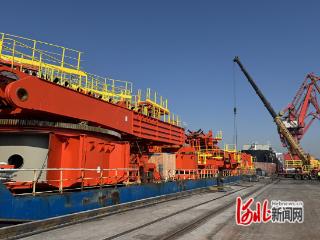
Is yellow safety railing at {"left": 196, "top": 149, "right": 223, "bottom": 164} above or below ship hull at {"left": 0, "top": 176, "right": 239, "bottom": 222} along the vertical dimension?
above

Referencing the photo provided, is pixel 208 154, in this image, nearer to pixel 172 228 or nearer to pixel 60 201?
pixel 172 228

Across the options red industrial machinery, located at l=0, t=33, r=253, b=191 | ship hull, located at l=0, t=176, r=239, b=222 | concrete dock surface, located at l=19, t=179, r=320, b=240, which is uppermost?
red industrial machinery, located at l=0, t=33, r=253, b=191

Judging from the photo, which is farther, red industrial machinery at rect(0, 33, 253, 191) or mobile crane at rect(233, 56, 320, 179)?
mobile crane at rect(233, 56, 320, 179)

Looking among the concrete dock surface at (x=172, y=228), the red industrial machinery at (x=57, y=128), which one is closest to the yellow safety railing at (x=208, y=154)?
the red industrial machinery at (x=57, y=128)

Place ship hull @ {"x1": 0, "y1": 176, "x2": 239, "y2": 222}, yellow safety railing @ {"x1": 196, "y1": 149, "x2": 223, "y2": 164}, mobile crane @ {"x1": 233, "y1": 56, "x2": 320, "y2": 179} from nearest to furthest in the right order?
ship hull @ {"x1": 0, "y1": 176, "x2": 239, "y2": 222}
yellow safety railing @ {"x1": 196, "y1": 149, "x2": 223, "y2": 164}
mobile crane @ {"x1": 233, "y1": 56, "x2": 320, "y2": 179}

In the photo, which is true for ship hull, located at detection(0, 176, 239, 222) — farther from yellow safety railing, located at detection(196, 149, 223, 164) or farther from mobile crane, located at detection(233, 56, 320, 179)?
mobile crane, located at detection(233, 56, 320, 179)

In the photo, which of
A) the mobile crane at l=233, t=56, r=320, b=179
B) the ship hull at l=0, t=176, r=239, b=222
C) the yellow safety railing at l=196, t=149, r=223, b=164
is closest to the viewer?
the ship hull at l=0, t=176, r=239, b=222

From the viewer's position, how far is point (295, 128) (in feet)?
205

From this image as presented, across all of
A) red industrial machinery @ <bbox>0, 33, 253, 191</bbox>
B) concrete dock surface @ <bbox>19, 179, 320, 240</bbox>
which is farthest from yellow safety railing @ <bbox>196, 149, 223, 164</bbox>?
concrete dock surface @ <bbox>19, 179, 320, 240</bbox>

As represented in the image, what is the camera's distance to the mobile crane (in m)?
49.5

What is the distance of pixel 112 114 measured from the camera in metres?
14.9

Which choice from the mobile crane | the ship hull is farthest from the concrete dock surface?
the mobile crane

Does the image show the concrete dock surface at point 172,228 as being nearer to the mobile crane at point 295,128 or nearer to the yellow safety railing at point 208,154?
the yellow safety railing at point 208,154

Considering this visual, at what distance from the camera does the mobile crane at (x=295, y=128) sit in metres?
49.5
